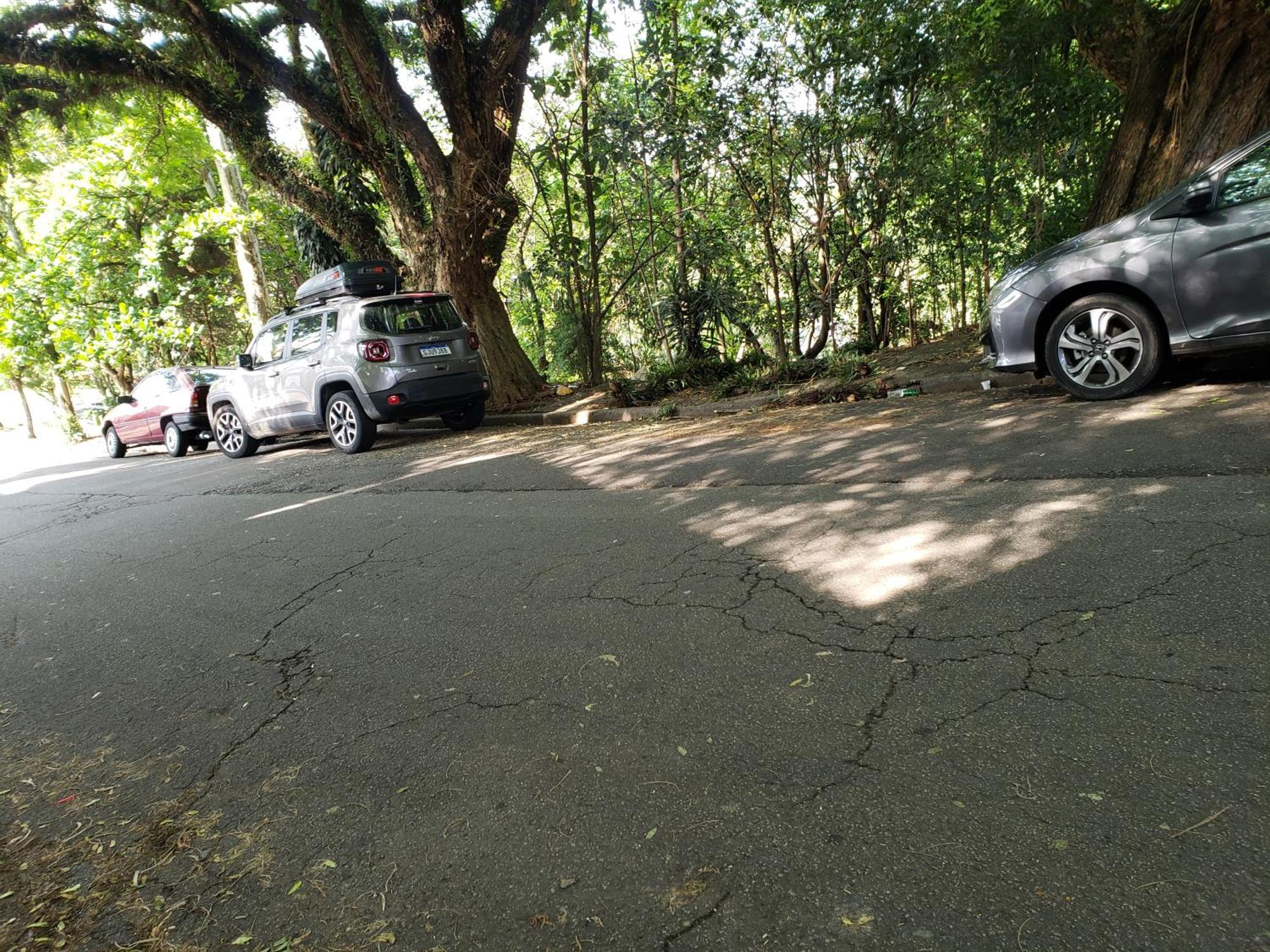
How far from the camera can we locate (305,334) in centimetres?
1080

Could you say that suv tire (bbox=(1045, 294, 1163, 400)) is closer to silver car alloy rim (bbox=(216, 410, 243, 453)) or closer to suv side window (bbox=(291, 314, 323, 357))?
suv side window (bbox=(291, 314, 323, 357))

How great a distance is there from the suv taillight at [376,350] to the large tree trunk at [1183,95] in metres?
8.91

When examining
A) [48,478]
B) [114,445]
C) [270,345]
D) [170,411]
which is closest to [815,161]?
[270,345]

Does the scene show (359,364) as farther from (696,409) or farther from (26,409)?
(26,409)

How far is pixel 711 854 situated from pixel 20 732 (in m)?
3.22

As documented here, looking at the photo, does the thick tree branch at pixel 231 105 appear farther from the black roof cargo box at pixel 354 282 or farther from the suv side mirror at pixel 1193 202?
the suv side mirror at pixel 1193 202

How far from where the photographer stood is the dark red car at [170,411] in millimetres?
14266

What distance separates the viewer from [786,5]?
996cm

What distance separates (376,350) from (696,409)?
4285 millimetres

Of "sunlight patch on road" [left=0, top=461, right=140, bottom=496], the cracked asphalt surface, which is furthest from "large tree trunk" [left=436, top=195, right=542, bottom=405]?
the cracked asphalt surface

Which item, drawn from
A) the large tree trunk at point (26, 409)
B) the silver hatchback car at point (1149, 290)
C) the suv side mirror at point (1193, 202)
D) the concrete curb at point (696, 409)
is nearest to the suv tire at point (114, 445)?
the concrete curb at point (696, 409)

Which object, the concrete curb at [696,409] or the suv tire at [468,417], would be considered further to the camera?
the suv tire at [468,417]

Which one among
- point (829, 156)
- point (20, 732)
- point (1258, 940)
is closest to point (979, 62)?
point (829, 156)

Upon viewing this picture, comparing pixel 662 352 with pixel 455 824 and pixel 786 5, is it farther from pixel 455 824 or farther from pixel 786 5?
pixel 455 824
